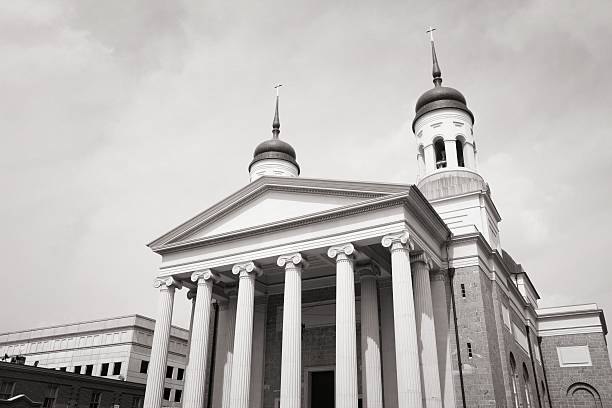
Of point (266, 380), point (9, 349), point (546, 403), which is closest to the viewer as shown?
point (266, 380)

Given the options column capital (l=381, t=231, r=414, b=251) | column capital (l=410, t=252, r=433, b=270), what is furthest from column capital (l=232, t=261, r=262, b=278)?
column capital (l=410, t=252, r=433, b=270)

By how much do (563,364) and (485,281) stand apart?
1661 centimetres

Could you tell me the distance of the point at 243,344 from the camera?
2042 cm

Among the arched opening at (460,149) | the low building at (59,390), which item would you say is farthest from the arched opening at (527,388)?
the low building at (59,390)

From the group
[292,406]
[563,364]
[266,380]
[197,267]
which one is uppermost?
[197,267]

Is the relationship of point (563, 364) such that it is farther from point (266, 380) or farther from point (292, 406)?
point (292, 406)

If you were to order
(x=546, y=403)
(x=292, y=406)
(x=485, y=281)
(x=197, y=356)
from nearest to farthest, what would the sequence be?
(x=292, y=406)
(x=197, y=356)
(x=485, y=281)
(x=546, y=403)

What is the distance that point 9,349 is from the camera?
49.7m

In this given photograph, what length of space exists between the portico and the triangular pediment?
0.15ft

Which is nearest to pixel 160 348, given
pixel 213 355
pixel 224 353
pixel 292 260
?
pixel 224 353

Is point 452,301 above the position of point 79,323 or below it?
below

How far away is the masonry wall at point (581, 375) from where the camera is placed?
108ft

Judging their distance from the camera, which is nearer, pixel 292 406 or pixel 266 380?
pixel 292 406

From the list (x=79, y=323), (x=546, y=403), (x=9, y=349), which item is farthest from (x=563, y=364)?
(x=9, y=349)
